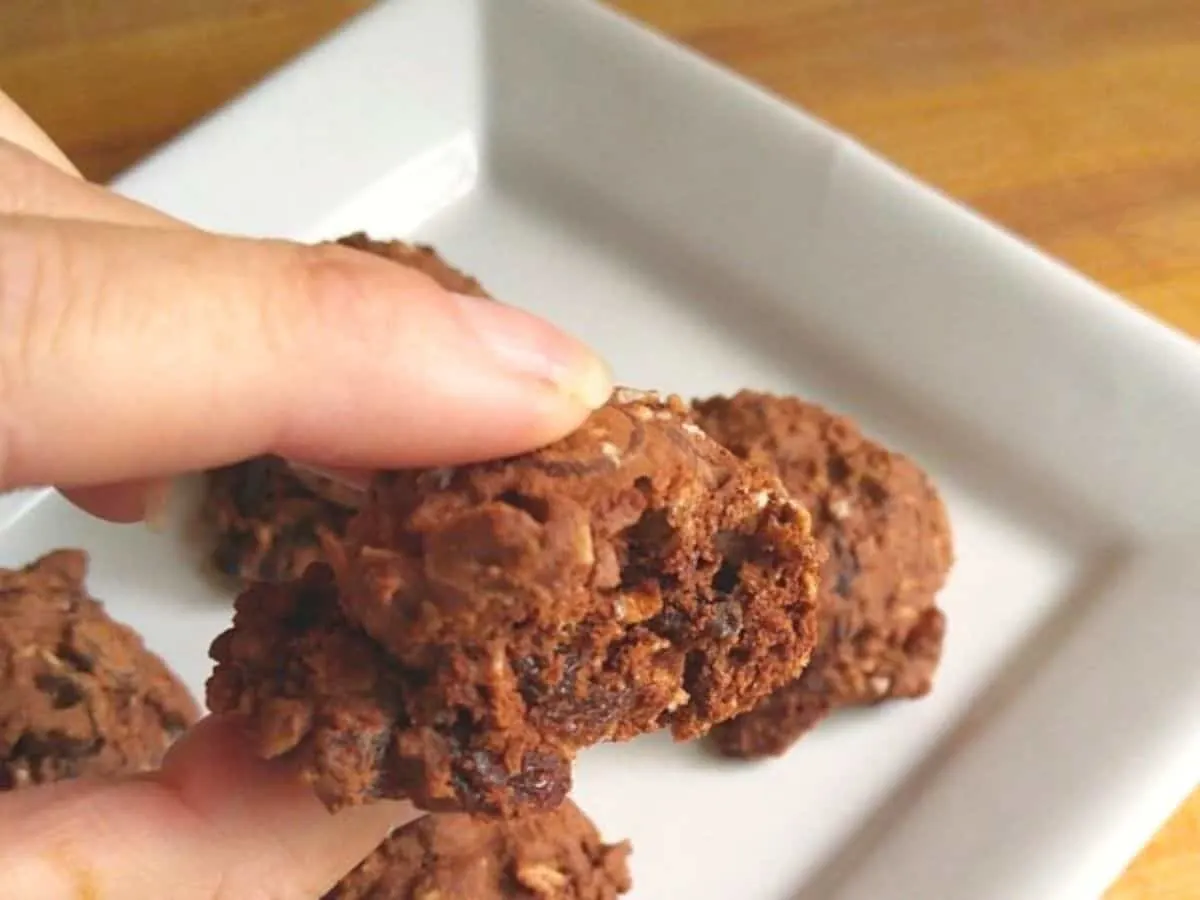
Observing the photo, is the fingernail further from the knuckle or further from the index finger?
the index finger

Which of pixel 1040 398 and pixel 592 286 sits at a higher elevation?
pixel 1040 398

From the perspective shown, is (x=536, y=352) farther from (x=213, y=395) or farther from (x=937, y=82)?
(x=937, y=82)

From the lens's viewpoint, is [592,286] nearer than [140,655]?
No

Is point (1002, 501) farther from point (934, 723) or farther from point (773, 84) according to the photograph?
point (773, 84)

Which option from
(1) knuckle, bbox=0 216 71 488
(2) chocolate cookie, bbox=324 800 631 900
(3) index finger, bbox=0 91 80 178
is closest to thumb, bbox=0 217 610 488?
(1) knuckle, bbox=0 216 71 488

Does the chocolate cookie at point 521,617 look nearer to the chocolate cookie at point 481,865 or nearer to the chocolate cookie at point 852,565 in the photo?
the chocolate cookie at point 481,865

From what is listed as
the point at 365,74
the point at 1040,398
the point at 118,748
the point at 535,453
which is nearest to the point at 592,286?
the point at 365,74
